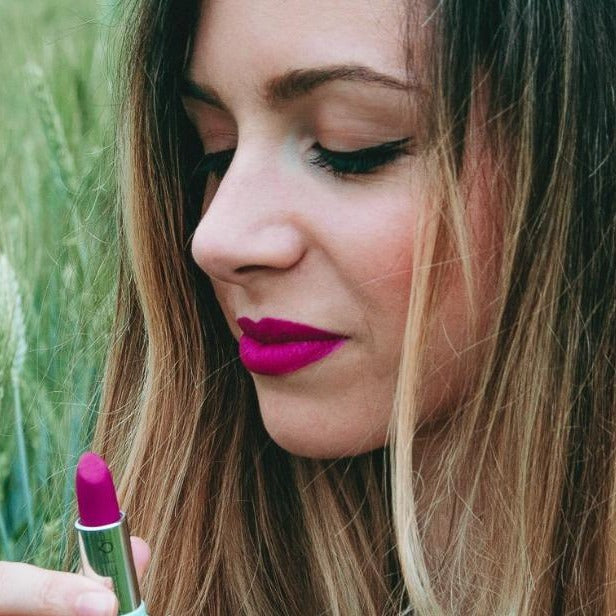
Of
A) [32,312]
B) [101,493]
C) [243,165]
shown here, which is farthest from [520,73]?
[32,312]

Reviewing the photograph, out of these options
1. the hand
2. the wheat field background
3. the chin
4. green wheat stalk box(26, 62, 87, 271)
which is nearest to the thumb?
the hand

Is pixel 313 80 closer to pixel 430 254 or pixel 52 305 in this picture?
pixel 430 254

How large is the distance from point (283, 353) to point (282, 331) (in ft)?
0.08

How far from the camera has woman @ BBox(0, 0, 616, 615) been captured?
1.14m

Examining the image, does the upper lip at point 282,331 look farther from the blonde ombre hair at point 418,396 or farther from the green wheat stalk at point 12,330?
the green wheat stalk at point 12,330

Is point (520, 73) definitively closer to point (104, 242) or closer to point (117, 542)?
point (117, 542)

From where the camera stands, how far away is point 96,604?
3.10 feet

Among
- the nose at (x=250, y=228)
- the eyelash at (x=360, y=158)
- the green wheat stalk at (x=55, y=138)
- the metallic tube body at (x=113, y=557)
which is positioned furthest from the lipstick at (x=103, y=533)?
the green wheat stalk at (x=55, y=138)

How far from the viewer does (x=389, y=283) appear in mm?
1179

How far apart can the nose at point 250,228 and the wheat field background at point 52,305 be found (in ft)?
1.13

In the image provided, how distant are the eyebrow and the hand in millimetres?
489

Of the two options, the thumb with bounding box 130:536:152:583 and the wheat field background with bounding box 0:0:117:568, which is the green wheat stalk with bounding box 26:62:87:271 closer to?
the wheat field background with bounding box 0:0:117:568

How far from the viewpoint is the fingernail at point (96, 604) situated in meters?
0.93

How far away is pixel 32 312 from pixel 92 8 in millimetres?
1073
